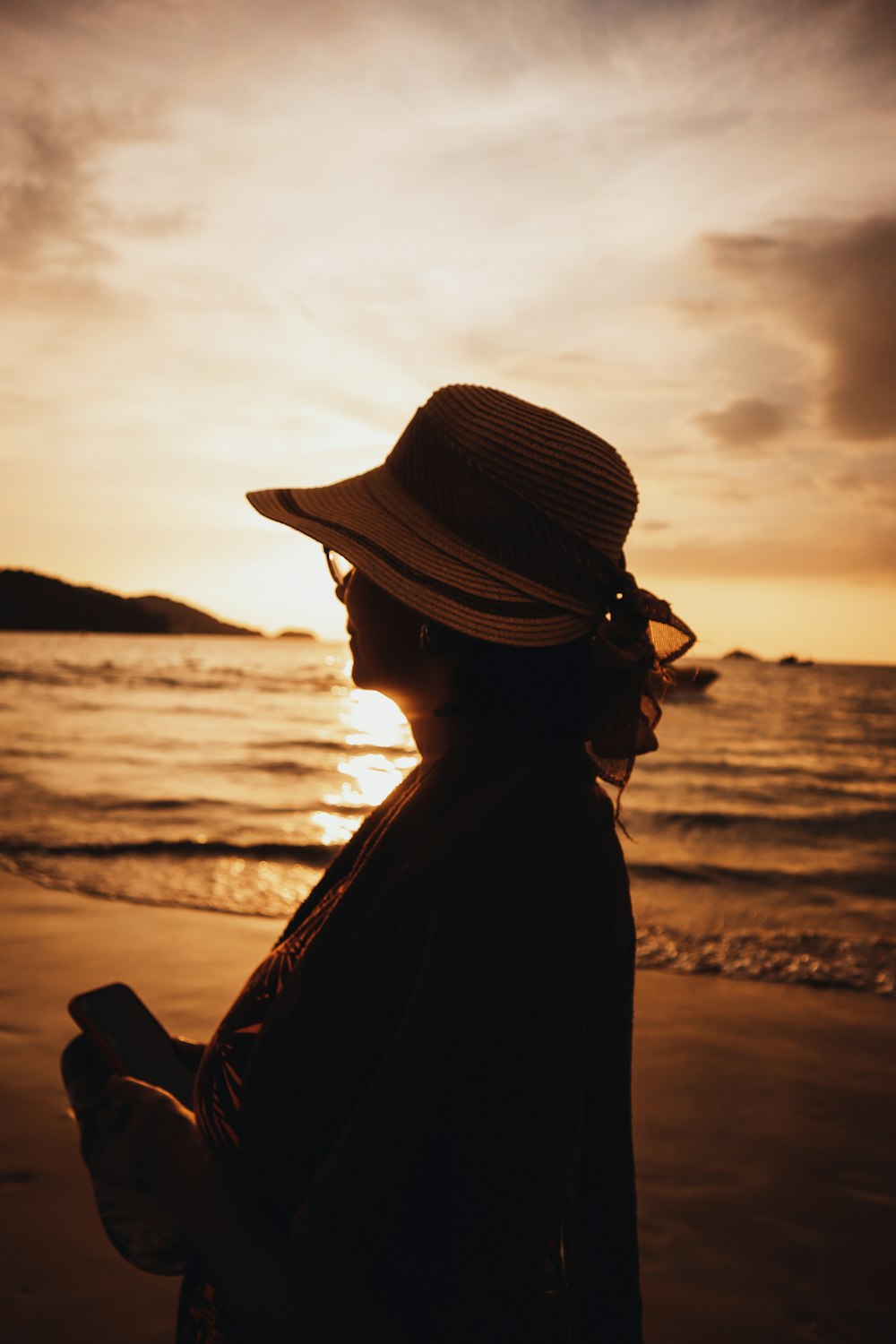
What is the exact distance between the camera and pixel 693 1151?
4.09 meters

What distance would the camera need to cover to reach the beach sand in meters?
3.00

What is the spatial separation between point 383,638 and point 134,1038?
3.68 feet

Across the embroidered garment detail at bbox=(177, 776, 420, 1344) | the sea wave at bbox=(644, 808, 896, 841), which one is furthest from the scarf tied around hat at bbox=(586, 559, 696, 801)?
the sea wave at bbox=(644, 808, 896, 841)

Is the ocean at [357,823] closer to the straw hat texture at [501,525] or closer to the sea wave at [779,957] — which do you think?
the sea wave at [779,957]

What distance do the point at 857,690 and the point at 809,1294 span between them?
7984cm

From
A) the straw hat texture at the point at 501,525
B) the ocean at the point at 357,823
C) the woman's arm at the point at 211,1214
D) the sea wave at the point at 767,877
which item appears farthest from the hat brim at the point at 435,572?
the sea wave at the point at 767,877

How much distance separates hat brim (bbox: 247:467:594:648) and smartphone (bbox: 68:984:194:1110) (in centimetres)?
117

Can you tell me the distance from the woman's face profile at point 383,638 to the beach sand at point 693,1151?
2.46 metres

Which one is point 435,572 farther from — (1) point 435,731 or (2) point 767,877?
(2) point 767,877

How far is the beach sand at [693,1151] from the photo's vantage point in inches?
118

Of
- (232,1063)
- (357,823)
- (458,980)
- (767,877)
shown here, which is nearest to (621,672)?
(458,980)

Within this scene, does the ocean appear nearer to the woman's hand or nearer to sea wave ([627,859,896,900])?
sea wave ([627,859,896,900])

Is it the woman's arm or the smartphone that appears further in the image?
the smartphone

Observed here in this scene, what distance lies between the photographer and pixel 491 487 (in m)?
1.42
